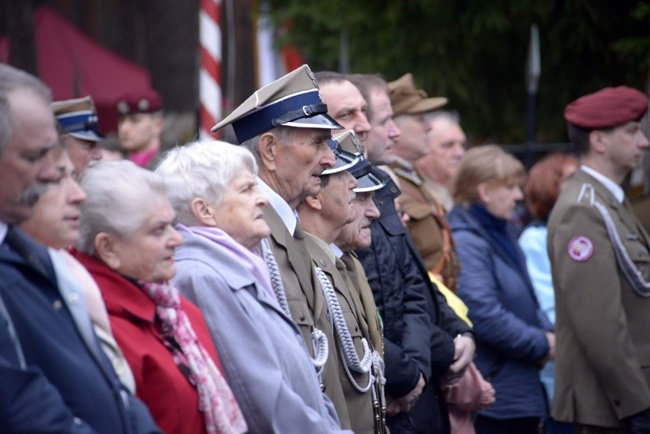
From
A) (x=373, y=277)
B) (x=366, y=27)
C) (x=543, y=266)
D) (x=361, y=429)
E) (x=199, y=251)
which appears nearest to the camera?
(x=199, y=251)

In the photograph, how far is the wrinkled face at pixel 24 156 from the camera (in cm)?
280

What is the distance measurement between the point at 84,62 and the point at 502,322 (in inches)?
531

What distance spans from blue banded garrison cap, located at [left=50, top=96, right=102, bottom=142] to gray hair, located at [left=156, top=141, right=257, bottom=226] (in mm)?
2160

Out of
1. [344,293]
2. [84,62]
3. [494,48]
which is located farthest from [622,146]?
[84,62]

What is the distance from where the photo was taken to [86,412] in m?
2.80

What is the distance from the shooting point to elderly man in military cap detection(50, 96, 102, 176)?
Result: 5.89 meters

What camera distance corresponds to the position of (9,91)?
2816mm

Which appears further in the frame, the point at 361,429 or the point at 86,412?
the point at 361,429

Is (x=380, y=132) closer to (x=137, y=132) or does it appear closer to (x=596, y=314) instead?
(x=596, y=314)

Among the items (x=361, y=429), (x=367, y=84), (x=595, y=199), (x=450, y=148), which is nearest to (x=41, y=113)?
(x=361, y=429)

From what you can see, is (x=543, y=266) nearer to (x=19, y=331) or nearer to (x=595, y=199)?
(x=595, y=199)

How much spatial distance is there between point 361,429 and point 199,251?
116cm

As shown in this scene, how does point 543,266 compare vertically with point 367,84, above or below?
below

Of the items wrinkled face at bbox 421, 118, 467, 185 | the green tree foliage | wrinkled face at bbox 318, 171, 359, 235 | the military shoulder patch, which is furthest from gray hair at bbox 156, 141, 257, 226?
the green tree foliage
